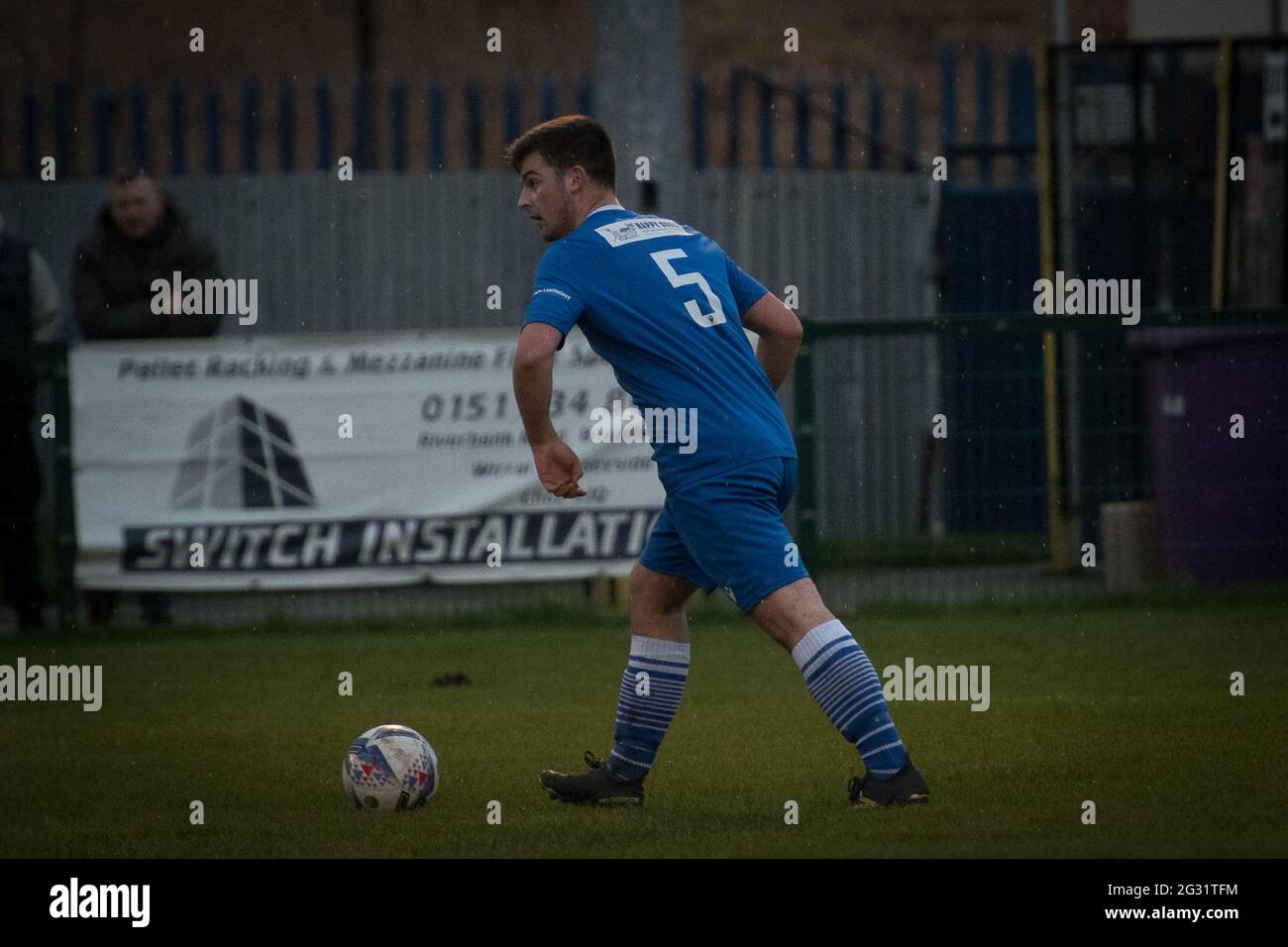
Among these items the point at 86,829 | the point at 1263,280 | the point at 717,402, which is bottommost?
the point at 86,829

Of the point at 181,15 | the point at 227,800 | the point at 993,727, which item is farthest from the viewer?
the point at 181,15

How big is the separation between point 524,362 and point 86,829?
1.96m

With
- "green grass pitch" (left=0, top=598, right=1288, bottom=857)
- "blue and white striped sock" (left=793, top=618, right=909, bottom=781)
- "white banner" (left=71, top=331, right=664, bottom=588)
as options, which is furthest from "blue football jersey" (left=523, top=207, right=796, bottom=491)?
"white banner" (left=71, top=331, right=664, bottom=588)

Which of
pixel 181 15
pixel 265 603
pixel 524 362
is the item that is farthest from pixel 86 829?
pixel 181 15

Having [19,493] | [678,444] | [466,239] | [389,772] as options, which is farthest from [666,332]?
[466,239]

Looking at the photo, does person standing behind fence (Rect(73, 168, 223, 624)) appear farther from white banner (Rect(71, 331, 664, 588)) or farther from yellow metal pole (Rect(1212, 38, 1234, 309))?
yellow metal pole (Rect(1212, 38, 1234, 309))

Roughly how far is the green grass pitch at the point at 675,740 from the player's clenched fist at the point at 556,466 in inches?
39.2

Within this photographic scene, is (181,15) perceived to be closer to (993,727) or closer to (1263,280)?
(1263,280)

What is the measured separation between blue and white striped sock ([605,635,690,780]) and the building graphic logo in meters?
5.21

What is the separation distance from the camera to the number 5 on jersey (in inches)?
239

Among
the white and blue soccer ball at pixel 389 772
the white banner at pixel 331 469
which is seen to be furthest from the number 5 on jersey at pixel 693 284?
the white banner at pixel 331 469

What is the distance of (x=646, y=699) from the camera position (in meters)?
6.30

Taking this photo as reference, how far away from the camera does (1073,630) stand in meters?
10.5

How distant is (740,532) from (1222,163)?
25.3 feet
